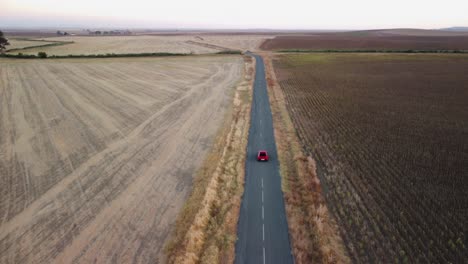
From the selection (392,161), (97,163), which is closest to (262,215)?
(392,161)

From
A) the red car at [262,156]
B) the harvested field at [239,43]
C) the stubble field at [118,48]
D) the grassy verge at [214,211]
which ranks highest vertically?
the harvested field at [239,43]

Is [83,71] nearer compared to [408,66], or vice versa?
[83,71]

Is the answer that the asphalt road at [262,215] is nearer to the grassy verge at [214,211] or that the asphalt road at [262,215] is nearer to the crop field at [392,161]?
the grassy verge at [214,211]

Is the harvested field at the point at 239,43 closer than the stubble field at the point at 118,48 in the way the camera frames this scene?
No

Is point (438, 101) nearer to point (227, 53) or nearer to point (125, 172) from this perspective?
point (125, 172)

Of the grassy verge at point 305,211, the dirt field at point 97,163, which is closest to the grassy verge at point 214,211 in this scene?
the dirt field at point 97,163

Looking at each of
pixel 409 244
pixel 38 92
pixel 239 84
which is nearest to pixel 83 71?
pixel 38 92
